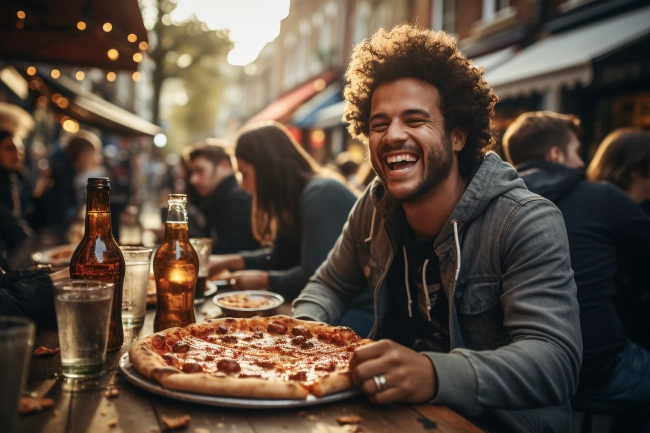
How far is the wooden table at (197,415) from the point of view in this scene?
52.7 inches

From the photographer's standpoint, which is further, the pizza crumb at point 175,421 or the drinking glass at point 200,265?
the drinking glass at point 200,265

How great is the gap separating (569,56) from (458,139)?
6009mm

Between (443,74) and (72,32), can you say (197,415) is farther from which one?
(72,32)

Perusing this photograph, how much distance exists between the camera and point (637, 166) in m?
4.06

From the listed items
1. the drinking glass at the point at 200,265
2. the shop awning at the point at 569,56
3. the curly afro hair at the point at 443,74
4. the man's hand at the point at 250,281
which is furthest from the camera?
the shop awning at the point at 569,56

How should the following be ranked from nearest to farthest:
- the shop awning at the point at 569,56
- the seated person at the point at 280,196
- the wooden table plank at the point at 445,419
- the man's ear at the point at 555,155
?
1. the wooden table plank at the point at 445,419
2. the man's ear at the point at 555,155
3. the seated person at the point at 280,196
4. the shop awning at the point at 569,56

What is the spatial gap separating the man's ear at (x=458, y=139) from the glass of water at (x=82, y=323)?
68.3 inches

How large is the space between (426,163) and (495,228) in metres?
0.44

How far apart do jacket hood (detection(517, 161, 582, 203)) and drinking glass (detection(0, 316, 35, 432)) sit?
2.92 metres

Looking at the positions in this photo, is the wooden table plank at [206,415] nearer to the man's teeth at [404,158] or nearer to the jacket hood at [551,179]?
the man's teeth at [404,158]

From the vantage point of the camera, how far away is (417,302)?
2.51m

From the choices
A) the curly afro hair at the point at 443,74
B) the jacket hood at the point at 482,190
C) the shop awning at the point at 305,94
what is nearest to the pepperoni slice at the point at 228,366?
the jacket hood at the point at 482,190

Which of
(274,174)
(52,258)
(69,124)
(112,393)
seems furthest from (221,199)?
(69,124)

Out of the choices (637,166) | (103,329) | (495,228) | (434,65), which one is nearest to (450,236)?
(495,228)
